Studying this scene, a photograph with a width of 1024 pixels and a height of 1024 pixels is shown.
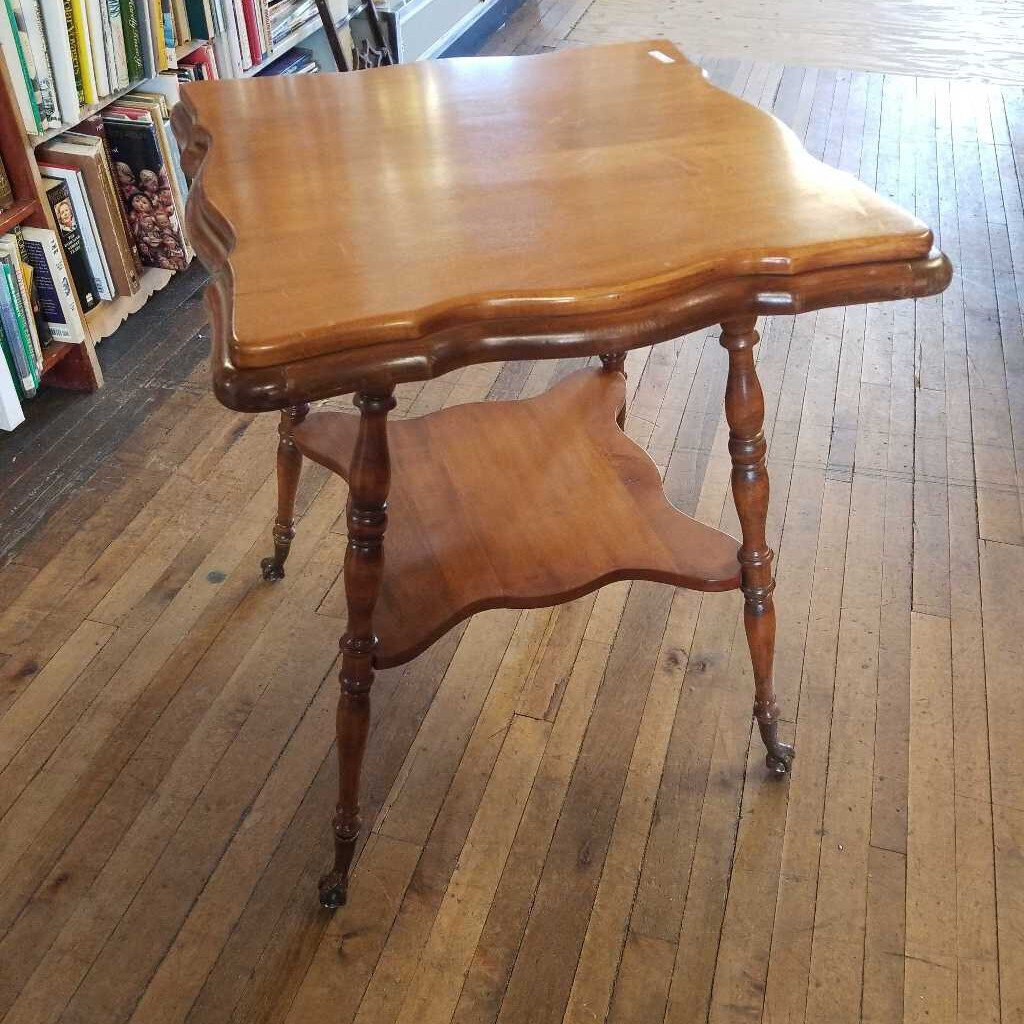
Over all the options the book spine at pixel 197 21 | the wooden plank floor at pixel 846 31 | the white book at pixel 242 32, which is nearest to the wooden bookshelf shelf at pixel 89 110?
the book spine at pixel 197 21

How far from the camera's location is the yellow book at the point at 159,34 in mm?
2367

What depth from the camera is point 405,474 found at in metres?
1.54

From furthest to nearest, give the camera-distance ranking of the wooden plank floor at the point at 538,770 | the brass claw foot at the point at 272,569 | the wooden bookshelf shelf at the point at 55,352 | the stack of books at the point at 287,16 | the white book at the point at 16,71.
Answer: the stack of books at the point at 287,16, the wooden bookshelf shelf at the point at 55,352, the white book at the point at 16,71, the brass claw foot at the point at 272,569, the wooden plank floor at the point at 538,770

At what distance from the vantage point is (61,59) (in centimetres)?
214

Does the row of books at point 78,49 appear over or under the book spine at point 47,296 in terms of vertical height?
over

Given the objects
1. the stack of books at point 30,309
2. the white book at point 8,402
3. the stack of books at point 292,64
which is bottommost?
the white book at point 8,402

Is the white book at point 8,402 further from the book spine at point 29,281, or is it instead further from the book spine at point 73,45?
the book spine at point 73,45

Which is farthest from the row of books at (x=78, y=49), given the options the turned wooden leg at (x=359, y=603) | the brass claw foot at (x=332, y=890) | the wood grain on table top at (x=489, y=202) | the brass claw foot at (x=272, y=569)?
the brass claw foot at (x=332, y=890)

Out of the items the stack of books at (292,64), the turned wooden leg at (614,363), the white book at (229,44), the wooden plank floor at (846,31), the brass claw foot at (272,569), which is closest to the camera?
the turned wooden leg at (614,363)

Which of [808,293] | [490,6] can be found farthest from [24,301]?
[490,6]

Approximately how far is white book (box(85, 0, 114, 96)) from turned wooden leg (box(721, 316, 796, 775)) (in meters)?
1.62

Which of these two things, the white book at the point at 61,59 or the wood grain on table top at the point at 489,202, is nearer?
the wood grain on table top at the point at 489,202

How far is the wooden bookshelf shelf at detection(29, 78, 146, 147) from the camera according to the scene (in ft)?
7.11

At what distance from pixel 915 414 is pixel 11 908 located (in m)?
1.85
